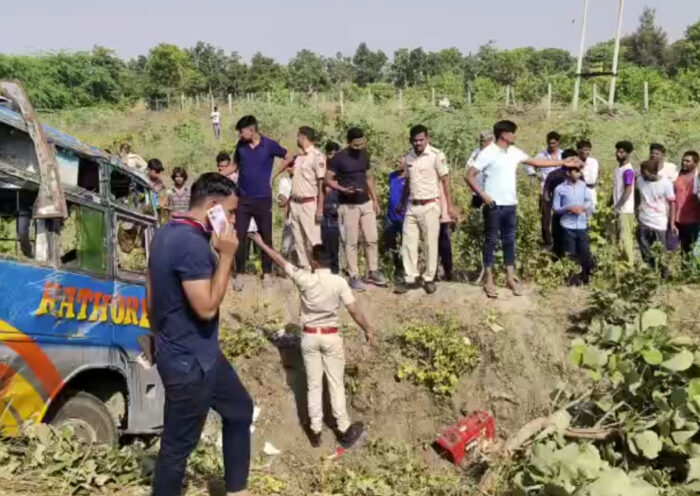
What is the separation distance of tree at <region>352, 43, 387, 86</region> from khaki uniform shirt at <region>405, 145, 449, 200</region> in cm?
7117

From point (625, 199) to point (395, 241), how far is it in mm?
2775

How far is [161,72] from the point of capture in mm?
53250

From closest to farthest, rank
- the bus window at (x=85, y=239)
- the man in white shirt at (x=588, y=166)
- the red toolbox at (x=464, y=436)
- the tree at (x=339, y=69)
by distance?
the bus window at (x=85, y=239), the red toolbox at (x=464, y=436), the man in white shirt at (x=588, y=166), the tree at (x=339, y=69)

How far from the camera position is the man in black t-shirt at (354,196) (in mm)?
7906

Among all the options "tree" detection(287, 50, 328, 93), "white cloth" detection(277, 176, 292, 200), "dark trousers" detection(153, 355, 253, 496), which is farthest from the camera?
"tree" detection(287, 50, 328, 93)

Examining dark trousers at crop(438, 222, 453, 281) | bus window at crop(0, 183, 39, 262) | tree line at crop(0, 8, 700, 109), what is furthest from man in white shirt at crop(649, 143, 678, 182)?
tree line at crop(0, 8, 700, 109)

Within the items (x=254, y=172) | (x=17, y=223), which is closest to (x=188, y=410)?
(x=17, y=223)

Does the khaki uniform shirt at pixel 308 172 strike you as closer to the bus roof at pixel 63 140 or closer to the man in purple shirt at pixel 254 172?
the man in purple shirt at pixel 254 172

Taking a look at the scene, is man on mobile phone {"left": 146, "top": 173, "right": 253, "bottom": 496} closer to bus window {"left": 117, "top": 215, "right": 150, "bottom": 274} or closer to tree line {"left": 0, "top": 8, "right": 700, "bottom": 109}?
bus window {"left": 117, "top": 215, "right": 150, "bottom": 274}

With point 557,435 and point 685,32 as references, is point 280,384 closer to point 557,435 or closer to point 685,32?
point 557,435

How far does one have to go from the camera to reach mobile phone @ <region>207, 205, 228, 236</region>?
11.8 ft

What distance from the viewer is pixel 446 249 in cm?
838

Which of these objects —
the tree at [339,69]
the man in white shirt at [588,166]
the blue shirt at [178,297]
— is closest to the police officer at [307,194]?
the man in white shirt at [588,166]

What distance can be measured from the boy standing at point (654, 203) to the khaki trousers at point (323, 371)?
3968 millimetres
